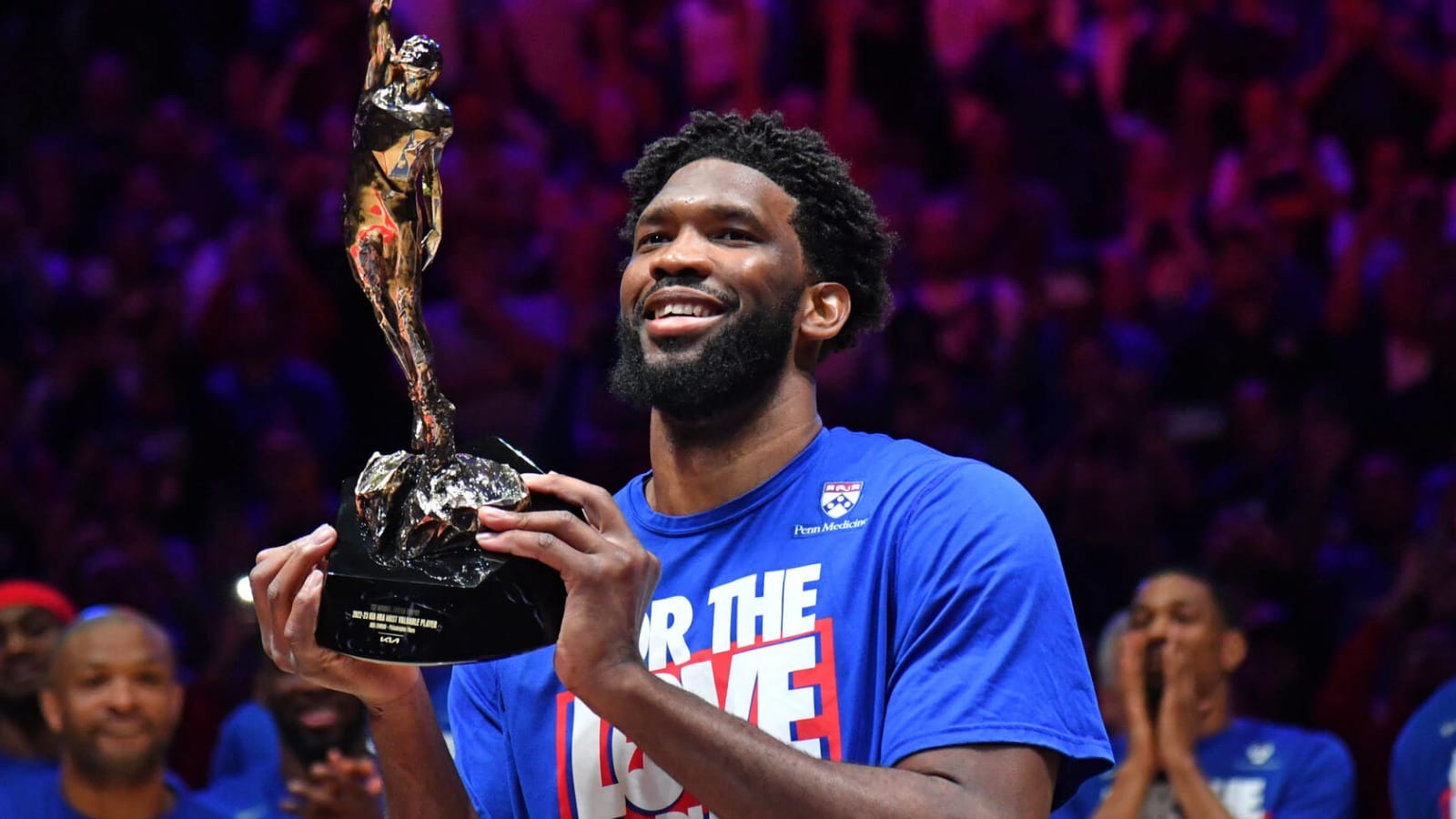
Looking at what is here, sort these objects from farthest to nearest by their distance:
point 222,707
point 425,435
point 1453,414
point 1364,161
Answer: point 1364,161
point 1453,414
point 222,707
point 425,435

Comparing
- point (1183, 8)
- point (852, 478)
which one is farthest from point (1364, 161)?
point (852, 478)

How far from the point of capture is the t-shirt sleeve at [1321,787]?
4781 millimetres

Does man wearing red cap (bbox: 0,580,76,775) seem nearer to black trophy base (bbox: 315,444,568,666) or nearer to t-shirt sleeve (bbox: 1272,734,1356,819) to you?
black trophy base (bbox: 315,444,568,666)

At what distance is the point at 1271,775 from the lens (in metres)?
4.87

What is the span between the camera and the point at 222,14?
Result: 8.33m

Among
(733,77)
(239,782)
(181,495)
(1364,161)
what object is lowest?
(239,782)

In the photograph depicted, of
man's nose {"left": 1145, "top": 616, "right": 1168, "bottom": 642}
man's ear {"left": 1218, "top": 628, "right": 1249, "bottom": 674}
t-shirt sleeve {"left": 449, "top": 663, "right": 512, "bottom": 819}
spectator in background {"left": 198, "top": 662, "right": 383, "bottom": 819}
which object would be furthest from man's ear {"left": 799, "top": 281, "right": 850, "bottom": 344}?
man's ear {"left": 1218, "top": 628, "right": 1249, "bottom": 674}

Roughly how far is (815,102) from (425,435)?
565 cm

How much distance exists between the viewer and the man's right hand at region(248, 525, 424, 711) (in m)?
2.07

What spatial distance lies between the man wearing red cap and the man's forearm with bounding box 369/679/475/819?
2.70m

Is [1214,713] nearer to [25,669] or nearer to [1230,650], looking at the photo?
[1230,650]

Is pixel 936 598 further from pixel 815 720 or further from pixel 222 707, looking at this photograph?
pixel 222 707

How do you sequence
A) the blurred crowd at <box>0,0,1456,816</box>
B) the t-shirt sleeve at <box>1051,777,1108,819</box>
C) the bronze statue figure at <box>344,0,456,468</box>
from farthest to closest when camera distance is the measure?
the blurred crowd at <box>0,0,1456,816</box>, the t-shirt sleeve at <box>1051,777,1108,819</box>, the bronze statue figure at <box>344,0,456,468</box>

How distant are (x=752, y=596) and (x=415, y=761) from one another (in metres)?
0.46
